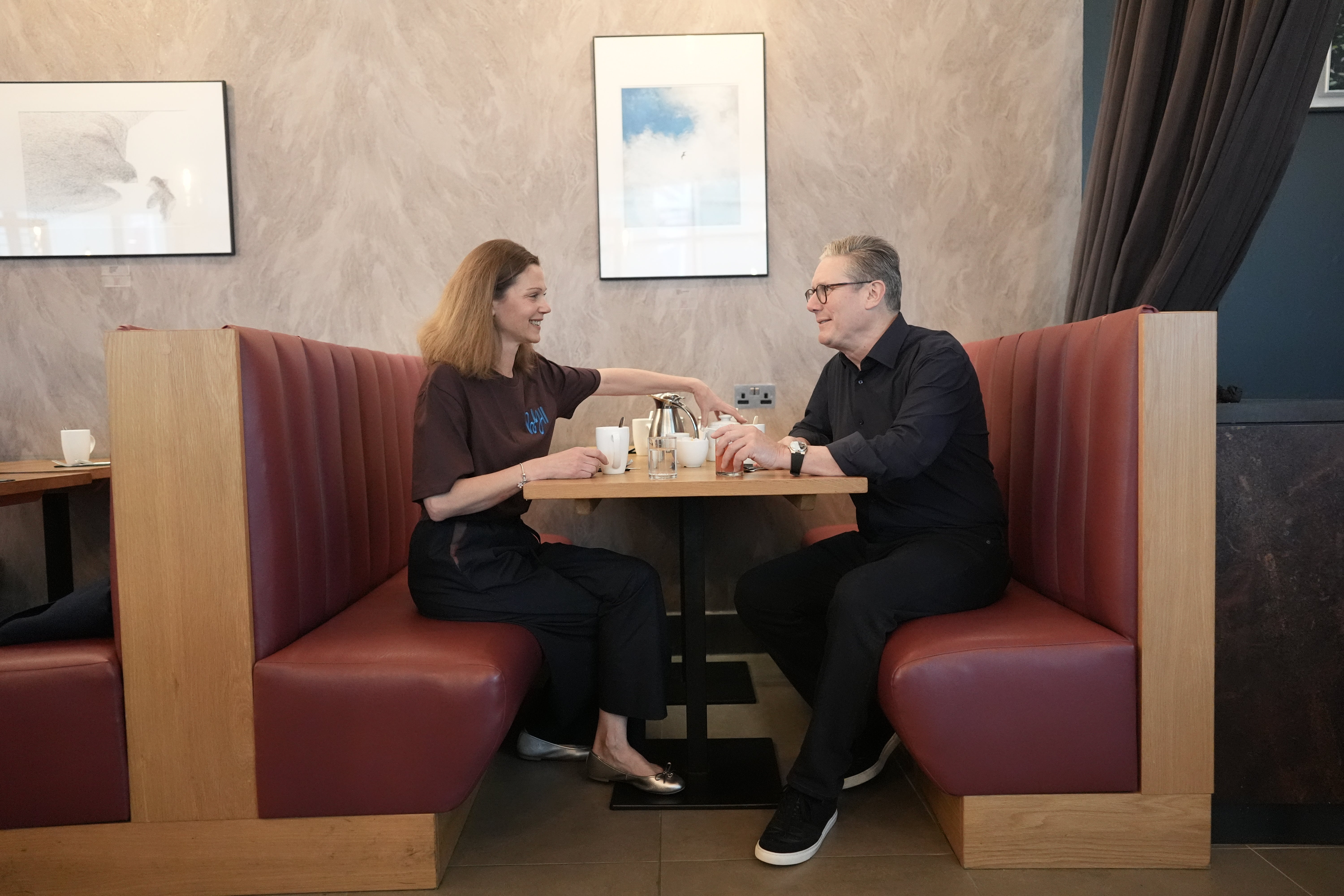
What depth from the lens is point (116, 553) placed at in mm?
1735

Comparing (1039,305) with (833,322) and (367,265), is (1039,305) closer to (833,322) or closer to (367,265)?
(833,322)

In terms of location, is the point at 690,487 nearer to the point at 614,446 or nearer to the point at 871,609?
the point at 614,446

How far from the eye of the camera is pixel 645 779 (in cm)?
213

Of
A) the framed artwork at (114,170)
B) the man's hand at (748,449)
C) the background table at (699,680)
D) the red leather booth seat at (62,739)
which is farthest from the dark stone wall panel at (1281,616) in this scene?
the framed artwork at (114,170)

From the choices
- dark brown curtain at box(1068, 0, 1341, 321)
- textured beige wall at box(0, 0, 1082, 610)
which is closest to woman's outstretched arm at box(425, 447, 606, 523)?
textured beige wall at box(0, 0, 1082, 610)

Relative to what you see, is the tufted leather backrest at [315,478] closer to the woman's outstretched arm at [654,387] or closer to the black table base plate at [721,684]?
the woman's outstretched arm at [654,387]

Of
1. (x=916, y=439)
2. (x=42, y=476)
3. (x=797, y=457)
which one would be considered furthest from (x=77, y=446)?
(x=916, y=439)

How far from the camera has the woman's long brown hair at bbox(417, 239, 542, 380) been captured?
2.09 metres

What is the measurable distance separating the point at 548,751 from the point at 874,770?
33.3 inches

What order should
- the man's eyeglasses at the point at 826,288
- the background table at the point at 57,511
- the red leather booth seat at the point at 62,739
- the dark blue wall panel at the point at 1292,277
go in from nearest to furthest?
the red leather booth seat at the point at 62,739, the man's eyeglasses at the point at 826,288, the background table at the point at 57,511, the dark blue wall panel at the point at 1292,277

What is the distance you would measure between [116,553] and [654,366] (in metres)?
1.86

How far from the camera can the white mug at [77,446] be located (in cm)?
283

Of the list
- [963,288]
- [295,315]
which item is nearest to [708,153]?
[963,288]

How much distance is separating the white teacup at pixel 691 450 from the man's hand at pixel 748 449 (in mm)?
76
